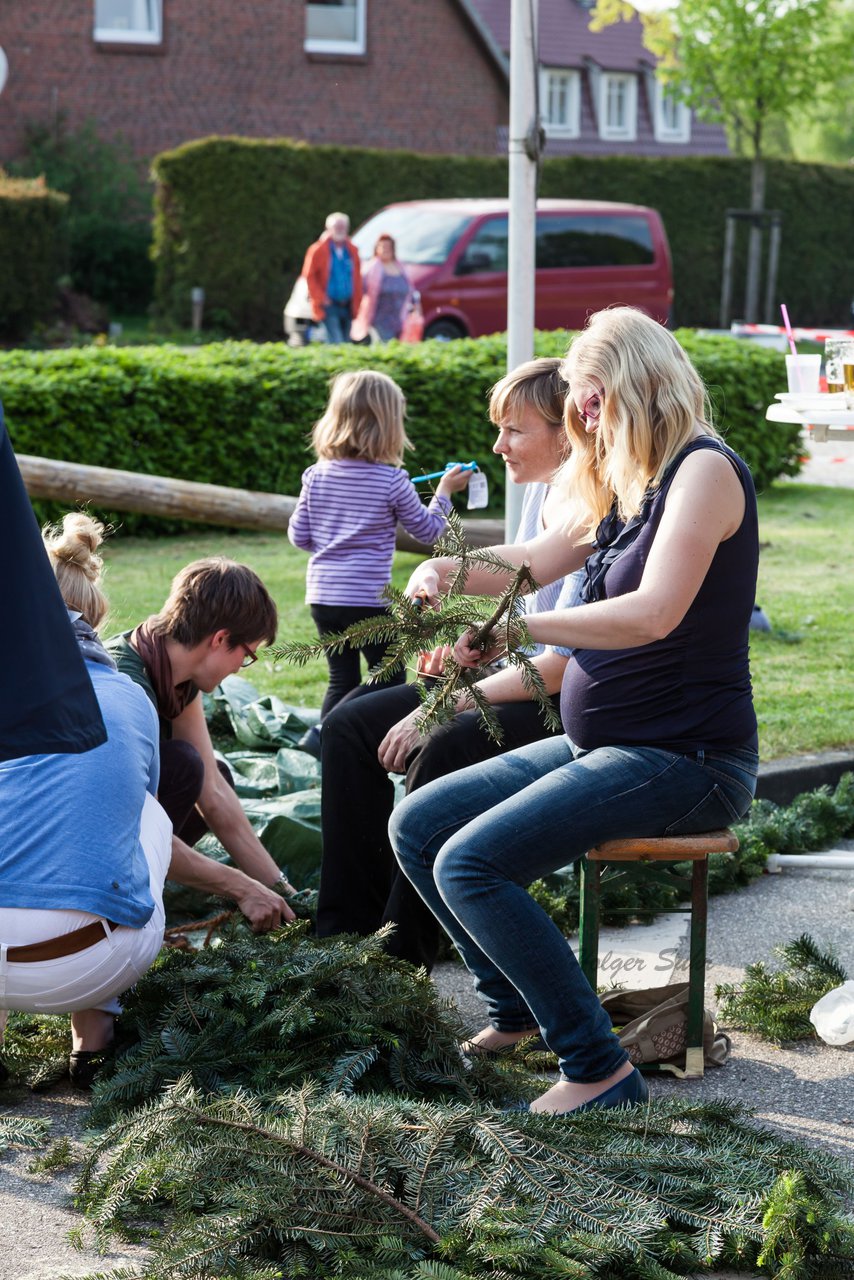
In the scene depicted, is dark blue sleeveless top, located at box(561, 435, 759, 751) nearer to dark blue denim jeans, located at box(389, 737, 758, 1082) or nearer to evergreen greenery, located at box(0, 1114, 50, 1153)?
dark blue denim jeans, located at box(389, 737, 758, 1082)

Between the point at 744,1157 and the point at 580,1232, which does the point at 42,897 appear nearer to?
the point at 580,1232

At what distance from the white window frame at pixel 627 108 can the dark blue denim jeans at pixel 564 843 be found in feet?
117

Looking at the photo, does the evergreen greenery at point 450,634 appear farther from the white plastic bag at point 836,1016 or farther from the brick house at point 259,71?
the brick house at point 259,71

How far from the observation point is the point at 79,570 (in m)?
3.42

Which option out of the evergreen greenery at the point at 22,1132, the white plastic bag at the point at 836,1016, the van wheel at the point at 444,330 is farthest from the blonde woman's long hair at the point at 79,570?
the van wheel at the point at 444,330

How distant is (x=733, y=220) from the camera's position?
27.7 m

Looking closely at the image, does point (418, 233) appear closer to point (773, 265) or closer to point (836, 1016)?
point (773, 265)

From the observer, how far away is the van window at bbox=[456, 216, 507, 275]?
17125mm

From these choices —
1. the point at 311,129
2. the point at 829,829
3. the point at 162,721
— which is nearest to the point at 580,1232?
the point at 162,721

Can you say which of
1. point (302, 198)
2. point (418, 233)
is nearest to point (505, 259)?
point (418, 233)

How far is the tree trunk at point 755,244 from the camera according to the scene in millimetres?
27422

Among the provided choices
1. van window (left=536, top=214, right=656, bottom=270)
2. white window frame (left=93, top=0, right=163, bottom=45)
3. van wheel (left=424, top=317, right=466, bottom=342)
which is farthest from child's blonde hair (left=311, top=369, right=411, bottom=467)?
white window frame (left=93, top=0, right=163, bottom=45)

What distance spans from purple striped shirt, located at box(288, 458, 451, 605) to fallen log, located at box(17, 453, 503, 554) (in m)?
2.20

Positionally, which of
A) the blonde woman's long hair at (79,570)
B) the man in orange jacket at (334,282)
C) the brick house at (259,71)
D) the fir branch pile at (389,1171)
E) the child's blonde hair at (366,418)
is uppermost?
the brick house at (259,71)
